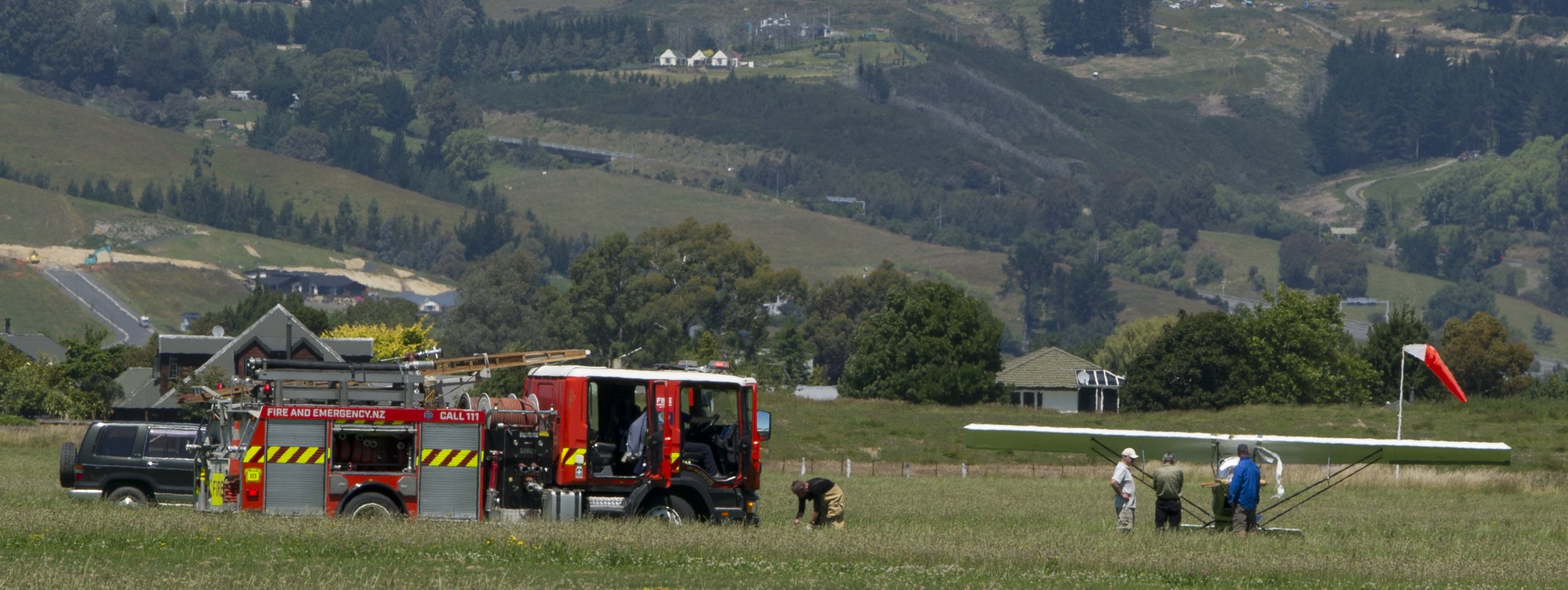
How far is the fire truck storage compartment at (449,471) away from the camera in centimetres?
2652

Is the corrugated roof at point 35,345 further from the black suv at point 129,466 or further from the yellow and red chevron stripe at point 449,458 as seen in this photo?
the yellow and red chevron stripe at point 449,458

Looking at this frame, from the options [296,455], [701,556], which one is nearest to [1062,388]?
[296,455]

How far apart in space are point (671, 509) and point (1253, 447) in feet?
34.9

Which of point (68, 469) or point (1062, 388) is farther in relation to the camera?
point (1062, 388)

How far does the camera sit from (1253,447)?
32156 millimetres

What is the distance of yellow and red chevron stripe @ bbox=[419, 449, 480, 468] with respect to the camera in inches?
1045

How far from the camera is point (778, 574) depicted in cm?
2164

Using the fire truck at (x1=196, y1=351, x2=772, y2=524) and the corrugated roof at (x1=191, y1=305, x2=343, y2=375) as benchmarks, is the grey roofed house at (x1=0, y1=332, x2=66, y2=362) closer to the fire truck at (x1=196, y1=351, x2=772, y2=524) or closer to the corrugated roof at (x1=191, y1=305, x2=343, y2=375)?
the corrugated roof at (x1=191, y1=305, x2=343, y2=375)

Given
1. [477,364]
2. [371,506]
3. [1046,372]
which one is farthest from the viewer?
[1046,372]

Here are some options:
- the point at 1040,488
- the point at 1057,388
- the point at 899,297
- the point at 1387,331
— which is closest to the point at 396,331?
the point at 899,297

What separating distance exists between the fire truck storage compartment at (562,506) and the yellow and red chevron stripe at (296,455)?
3143 mm

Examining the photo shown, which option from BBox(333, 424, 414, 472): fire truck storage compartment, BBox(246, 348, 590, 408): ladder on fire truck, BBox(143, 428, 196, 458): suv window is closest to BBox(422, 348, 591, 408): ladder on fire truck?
BBox(246, 348, 590, 408): ladder on fire truck

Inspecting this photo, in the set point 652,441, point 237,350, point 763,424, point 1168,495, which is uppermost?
point 237,350

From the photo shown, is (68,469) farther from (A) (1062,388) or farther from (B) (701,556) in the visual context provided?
(A) (1062,388)
